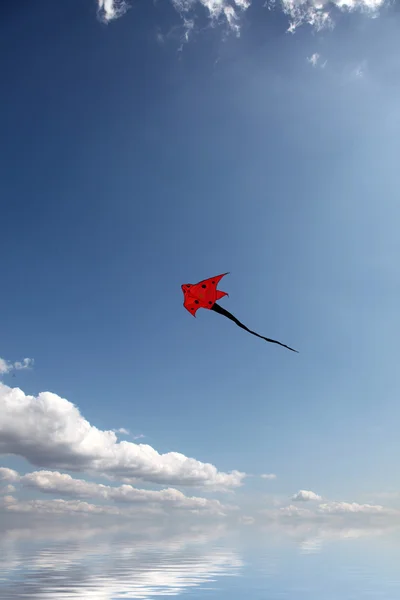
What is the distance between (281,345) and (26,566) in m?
129

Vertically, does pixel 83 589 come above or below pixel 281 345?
below

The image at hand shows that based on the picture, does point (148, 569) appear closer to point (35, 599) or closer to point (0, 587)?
point (0, 587)

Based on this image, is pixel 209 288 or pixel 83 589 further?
pixel 83 589

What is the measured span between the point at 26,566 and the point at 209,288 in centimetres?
12527

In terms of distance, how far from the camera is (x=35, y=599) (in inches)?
2221

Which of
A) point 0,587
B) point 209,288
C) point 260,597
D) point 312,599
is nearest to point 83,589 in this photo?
point 0,587

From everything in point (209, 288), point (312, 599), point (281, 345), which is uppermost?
point (209, 288)

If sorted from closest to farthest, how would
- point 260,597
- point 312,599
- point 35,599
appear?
point 35,599
point 260,597
point 312,599

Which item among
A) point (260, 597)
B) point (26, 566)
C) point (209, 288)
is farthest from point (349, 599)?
point (209, 288)

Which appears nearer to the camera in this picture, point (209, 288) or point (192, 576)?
point (209, 288)

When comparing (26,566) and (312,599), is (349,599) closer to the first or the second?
(312,599)

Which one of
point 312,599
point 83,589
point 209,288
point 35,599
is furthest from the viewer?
point 312,599

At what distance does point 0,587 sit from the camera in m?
72.2

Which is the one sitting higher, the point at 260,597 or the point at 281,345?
the point at 281,345
